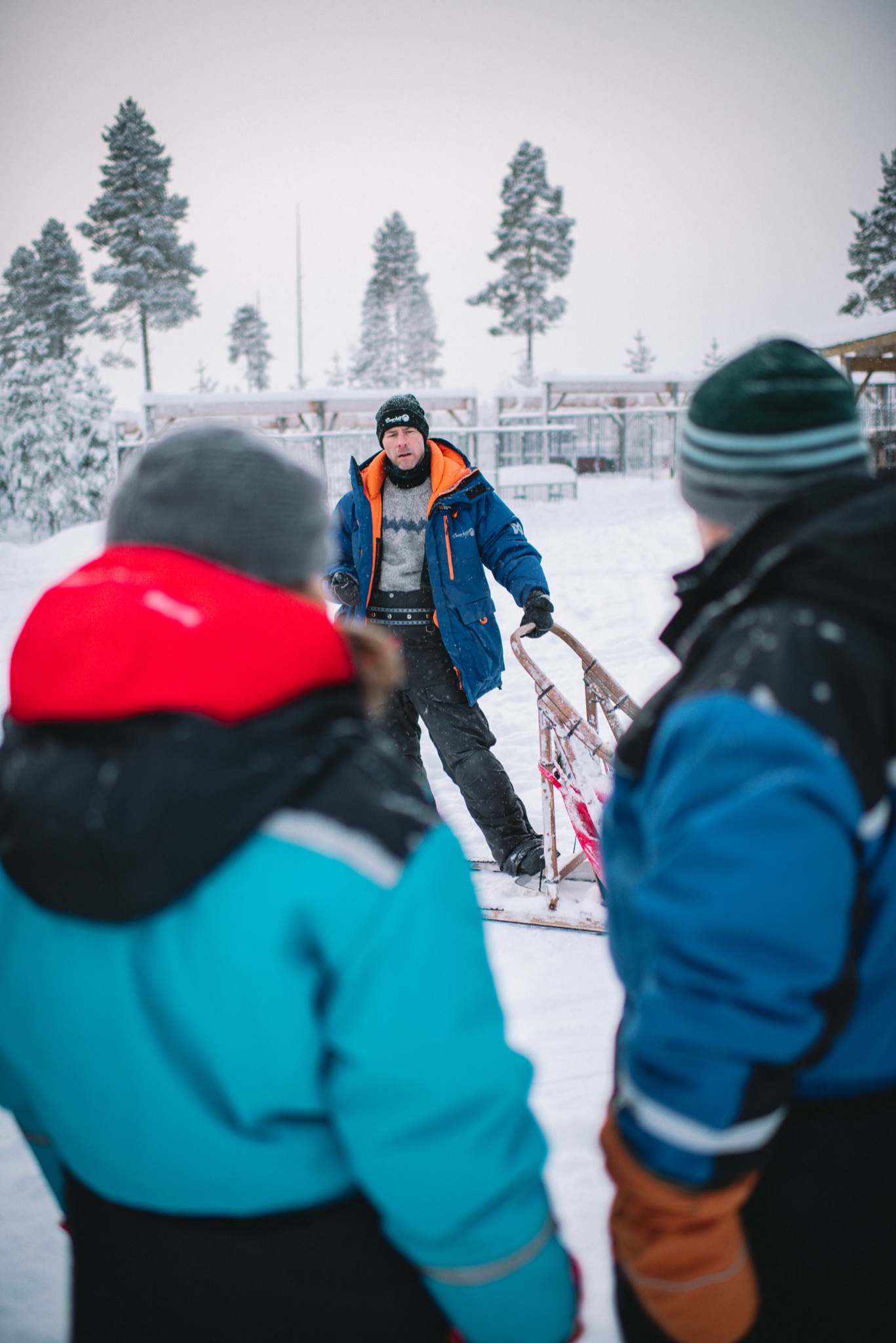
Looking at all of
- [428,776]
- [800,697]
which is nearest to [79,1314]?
[800,697]

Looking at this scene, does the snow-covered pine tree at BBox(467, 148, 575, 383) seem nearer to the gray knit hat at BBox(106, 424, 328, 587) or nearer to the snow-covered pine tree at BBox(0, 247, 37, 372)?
the snow-covered pine tree at BBox(0, 247, 37, 372)

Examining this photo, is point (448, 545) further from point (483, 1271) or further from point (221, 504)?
point (483, 1271)

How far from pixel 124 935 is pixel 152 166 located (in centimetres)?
3632

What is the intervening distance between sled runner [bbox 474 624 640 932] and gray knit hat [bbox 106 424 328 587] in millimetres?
1992

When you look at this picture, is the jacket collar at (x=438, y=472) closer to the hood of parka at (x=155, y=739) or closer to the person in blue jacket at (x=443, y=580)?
the person in blue jacket at (x=443, y=580)

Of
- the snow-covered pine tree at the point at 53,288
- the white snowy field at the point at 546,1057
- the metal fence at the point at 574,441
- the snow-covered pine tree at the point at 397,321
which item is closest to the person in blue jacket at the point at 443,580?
the white snowy field at the point at 546,1057

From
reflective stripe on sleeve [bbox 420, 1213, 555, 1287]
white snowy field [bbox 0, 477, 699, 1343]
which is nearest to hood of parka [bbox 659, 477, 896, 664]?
reflective stripe on sleeve [bbox 420, 1213, 555, 1287]

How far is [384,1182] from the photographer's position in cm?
83

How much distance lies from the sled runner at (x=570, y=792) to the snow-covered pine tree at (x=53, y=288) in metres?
36.0

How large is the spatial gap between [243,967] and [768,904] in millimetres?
517

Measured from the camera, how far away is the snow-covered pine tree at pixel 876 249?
36.1 m

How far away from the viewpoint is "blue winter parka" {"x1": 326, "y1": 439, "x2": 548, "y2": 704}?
11.2 ft

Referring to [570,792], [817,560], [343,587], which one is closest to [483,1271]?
[817,560]

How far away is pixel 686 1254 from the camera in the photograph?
2.89 feet
